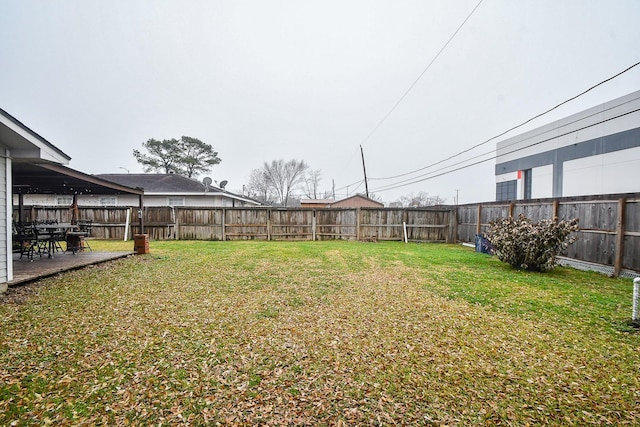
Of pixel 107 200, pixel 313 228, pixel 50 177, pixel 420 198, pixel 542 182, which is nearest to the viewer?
pixel 50 177

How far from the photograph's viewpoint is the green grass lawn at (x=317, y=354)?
196 cm

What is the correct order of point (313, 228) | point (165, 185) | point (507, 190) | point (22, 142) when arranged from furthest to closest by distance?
point (507, 190)
point (165, 185)
point (313, 228)
point (22, 142)

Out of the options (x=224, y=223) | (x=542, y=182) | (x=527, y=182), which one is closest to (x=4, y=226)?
(x=224, y=223)

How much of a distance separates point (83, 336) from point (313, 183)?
38.1 m

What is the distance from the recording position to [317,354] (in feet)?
9.00

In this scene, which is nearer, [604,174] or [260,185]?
[604,174]

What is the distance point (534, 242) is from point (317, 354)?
642 cm

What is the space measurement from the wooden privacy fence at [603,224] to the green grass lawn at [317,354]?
1288 mm

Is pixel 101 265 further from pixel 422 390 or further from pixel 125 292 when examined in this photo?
pixel 422 390

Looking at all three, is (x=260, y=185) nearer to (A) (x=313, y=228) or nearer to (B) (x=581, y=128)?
(A) (x=313, y=228)

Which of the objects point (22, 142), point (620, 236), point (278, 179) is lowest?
point (620, 236)

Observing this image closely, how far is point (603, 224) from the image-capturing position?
6.50 m

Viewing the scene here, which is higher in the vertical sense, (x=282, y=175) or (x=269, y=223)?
(x=282, y=175)

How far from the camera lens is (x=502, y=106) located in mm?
15734
